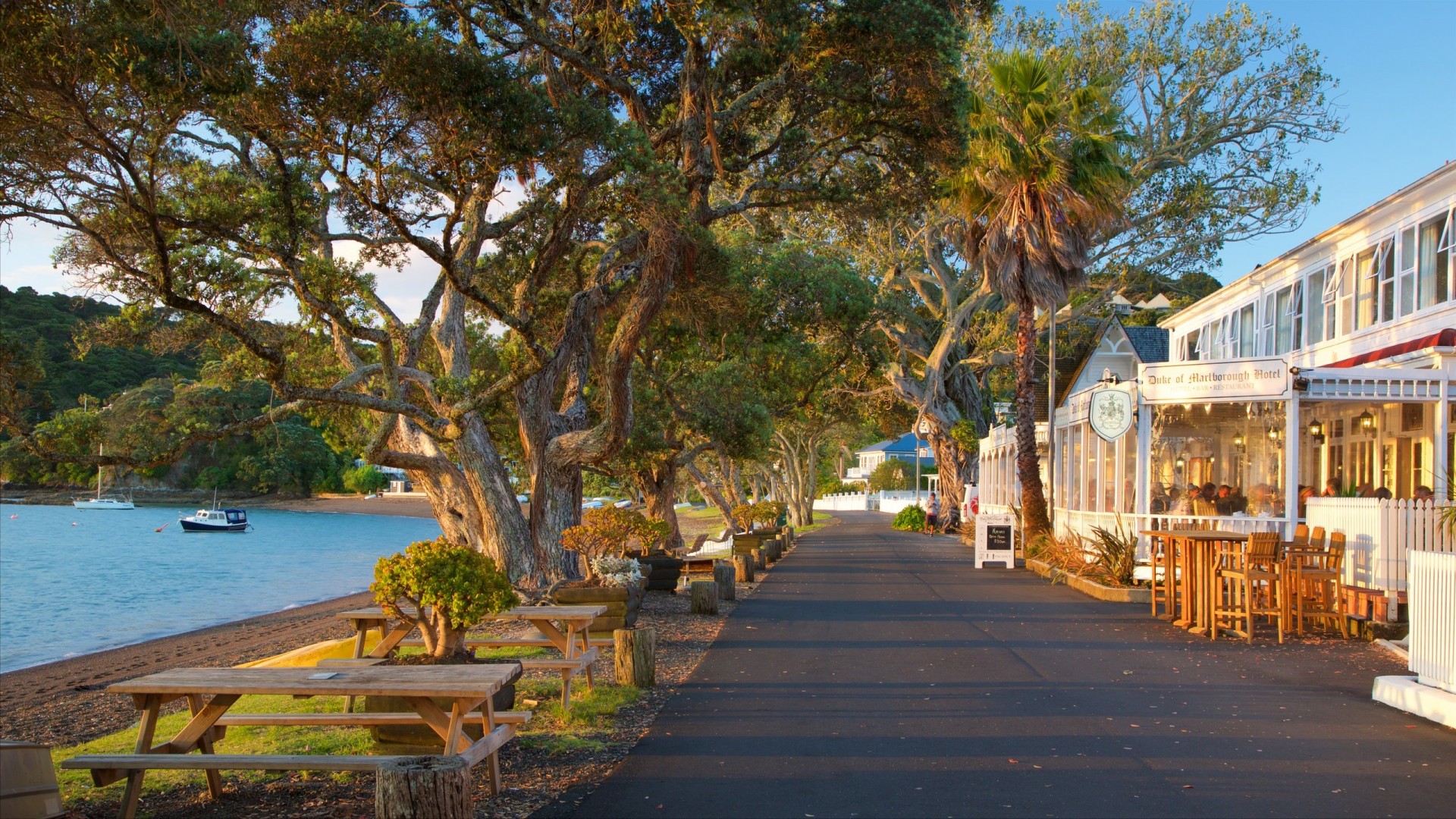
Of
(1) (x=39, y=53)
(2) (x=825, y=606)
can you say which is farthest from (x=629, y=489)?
(1) (x=39, y=53)

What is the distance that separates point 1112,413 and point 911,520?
28.1 metres

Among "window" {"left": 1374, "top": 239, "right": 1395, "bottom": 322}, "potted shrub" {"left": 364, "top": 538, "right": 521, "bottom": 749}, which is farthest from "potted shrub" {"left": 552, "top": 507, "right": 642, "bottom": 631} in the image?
"window" {"left": 1374, "top": 239, "right": 1395, "bottom": 322}

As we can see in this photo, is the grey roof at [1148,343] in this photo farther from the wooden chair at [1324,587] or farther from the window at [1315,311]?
the wooden chair at [1324,587]

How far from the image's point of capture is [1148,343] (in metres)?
30.5

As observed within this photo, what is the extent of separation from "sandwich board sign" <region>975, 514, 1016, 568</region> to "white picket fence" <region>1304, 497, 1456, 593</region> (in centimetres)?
1076

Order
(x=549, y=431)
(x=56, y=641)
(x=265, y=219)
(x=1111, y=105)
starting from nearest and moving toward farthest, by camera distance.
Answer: (x=265, y=219), (x=549, y=431), (x=1111, y=105), (x=56, y=641)

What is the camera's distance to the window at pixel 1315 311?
20812mm

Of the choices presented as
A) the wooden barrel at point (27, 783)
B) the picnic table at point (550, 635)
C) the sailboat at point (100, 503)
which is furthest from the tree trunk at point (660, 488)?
the sailboat at point (100, 503)

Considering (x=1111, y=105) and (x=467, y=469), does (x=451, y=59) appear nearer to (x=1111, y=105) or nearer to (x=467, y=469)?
(x=467, y=469)

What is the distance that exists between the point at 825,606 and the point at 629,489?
29.0 m

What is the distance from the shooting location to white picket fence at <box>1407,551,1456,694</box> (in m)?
7.98

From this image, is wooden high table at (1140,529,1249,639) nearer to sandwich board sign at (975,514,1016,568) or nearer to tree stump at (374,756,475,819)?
sandwich board sign at (975,514,1016,568)

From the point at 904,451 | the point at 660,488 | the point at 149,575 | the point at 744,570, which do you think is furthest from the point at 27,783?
the point at 904,451

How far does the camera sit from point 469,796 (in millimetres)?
5047
